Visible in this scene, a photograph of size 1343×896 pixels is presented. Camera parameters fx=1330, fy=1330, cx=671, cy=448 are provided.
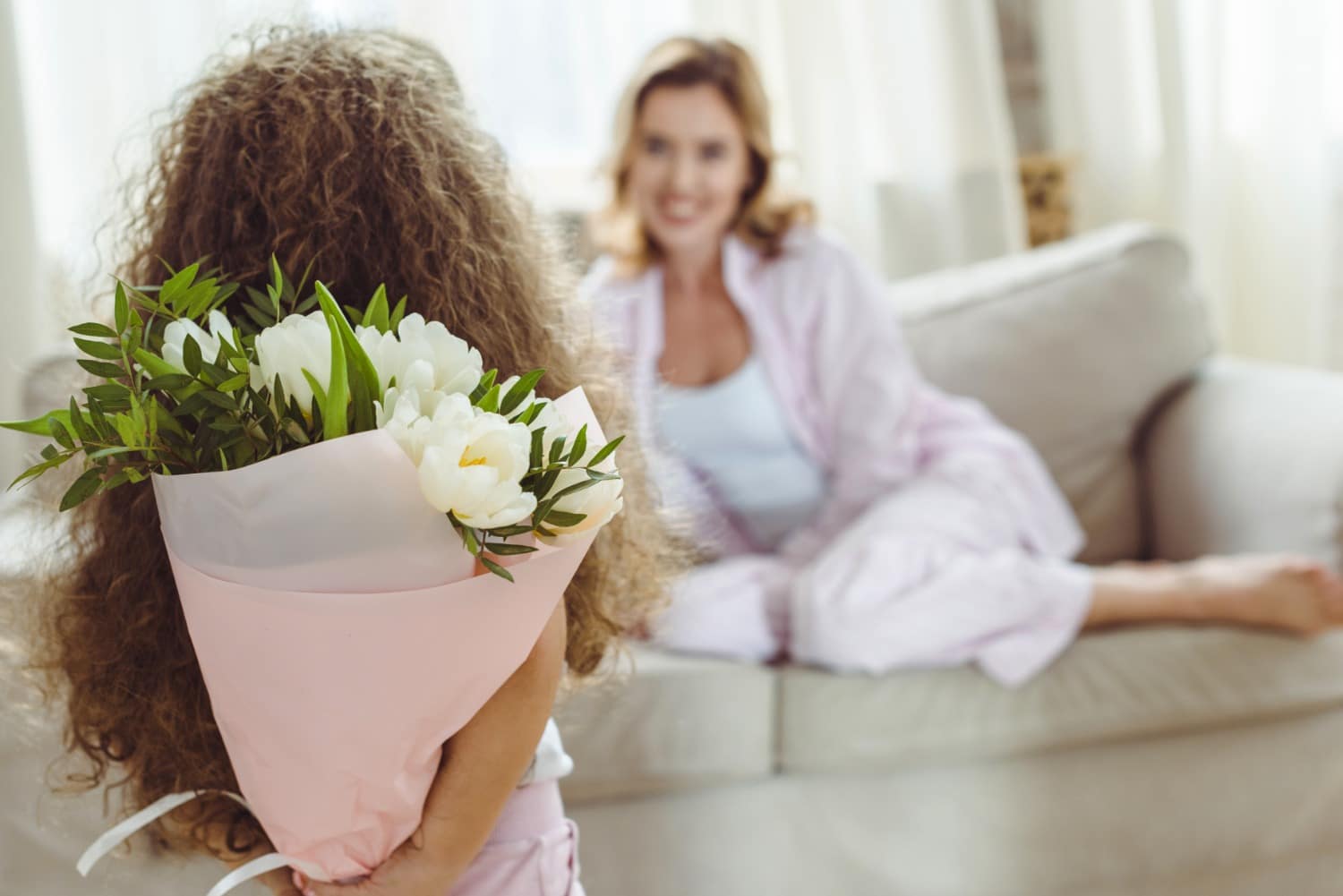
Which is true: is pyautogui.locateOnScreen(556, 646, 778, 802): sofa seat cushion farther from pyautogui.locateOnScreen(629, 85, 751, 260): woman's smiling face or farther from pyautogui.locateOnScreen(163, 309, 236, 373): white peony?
pyautogui.locateOnScreen(163, 309, 236, 373): white peony

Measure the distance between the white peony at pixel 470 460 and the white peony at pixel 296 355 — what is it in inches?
1.6

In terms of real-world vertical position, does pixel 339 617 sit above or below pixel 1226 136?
above

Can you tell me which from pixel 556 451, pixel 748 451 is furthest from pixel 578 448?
pixel 748 451

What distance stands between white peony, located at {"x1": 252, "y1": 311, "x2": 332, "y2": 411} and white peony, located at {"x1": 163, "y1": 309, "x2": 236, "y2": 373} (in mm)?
23

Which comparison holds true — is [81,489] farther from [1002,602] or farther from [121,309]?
[1002,602]

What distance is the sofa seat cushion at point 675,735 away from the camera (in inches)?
65.9

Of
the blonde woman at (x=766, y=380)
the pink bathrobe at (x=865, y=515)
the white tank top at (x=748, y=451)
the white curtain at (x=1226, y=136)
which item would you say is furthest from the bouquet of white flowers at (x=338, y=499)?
the white curtain at (x=1226, y=136)

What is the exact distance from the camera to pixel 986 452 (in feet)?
6.88

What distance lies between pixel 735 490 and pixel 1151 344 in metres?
0.75

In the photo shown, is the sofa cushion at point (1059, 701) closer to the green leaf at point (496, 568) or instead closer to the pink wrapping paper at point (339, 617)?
the pink wrapping paper at point (339, 617)

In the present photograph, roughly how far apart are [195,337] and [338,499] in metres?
0.10

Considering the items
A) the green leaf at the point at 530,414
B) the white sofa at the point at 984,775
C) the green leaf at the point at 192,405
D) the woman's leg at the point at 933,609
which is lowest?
the white sofa at the point at 984,775

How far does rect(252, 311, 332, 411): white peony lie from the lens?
0.60m

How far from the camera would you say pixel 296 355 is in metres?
0.60
